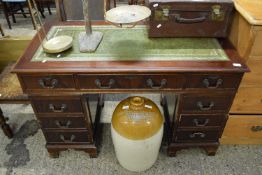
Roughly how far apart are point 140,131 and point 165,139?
1.49ft

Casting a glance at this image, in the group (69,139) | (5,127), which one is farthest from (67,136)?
(5,127)

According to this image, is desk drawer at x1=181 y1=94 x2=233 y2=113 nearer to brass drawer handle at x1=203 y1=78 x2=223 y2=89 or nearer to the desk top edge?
brass drawer handle at x1=203 y1=78 x2=223 y2=89

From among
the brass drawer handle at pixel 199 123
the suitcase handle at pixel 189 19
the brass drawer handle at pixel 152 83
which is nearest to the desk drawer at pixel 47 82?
the brass drawer handle at pixel 152 83

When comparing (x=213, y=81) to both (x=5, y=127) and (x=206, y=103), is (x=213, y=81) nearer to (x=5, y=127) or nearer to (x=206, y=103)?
(x=206, y=103)

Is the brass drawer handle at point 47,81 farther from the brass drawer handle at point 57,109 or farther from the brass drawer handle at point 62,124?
the brass drawer handle at point 62,124

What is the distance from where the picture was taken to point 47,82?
1.09 meters

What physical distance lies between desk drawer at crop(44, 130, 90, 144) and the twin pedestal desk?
0.8 inches

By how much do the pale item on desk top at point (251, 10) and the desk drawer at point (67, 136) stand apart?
108 centimetres

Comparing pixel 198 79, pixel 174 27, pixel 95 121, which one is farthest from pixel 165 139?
pixel 174 27

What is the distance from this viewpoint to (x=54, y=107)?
47.9 inches

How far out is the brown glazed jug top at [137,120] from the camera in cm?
122

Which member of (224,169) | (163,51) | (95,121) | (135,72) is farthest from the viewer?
(95,121)

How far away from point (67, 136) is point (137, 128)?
48cm

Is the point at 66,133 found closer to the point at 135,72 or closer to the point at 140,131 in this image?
the point at 140,131
